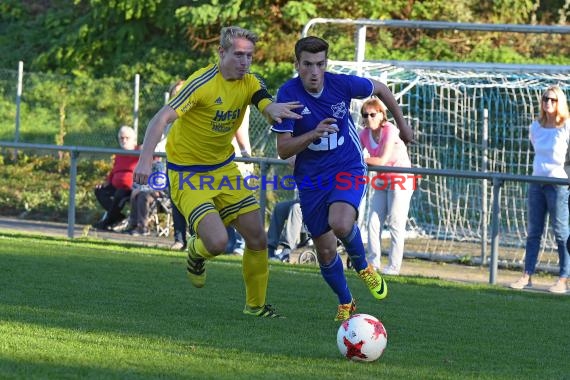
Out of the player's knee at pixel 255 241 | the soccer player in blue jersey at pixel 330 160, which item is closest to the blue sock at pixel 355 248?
the soccer player in blue jersey at pixel 330 160

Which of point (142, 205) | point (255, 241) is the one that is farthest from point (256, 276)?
point (142, 205)

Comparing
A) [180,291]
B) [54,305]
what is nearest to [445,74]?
[180,291]

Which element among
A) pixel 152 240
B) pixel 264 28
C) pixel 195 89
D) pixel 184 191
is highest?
pixel 264 28

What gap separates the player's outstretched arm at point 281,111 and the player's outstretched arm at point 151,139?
72 cm

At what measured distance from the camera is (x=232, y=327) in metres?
8.02

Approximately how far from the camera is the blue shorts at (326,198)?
8445 mm

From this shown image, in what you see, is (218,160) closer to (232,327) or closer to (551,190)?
(232,327)

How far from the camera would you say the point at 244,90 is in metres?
8.61

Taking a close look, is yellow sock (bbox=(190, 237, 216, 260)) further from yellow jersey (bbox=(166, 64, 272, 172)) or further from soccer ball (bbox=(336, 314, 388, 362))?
soccer ball (bbox=(336, 314, 388, 362))

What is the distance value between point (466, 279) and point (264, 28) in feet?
36.4

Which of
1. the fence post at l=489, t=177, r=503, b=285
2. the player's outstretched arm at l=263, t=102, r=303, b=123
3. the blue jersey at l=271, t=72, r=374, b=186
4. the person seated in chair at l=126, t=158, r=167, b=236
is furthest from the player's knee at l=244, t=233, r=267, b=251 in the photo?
the person seated in chair at l=126, t=158, r=167, b=236

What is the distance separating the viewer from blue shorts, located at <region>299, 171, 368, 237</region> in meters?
8.45

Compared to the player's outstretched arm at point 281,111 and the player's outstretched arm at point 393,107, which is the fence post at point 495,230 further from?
the player's outstretched arm at point 281,111

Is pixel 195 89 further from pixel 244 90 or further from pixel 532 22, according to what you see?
pixel 532 22
